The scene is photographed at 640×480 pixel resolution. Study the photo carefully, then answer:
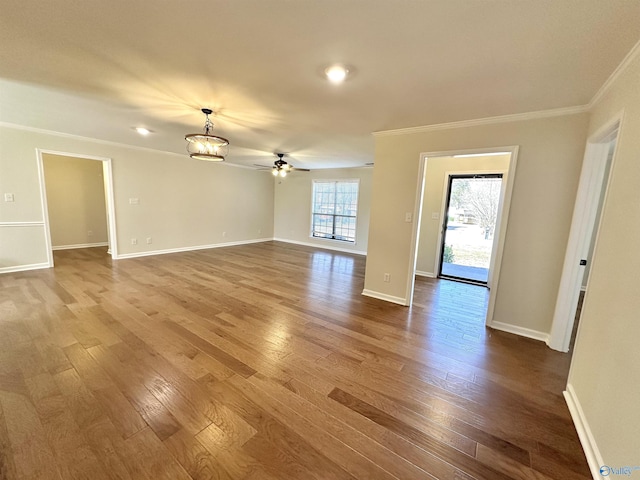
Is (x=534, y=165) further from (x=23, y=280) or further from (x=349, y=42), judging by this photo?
(x=23, y=280)

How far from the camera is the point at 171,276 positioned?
4512 millimetres

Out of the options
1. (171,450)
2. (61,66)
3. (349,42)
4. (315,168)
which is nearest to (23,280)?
(61,66)

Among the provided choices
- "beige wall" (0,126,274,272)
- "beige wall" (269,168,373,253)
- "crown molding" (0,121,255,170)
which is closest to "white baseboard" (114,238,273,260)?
"beige wall" (0,126,274,272)

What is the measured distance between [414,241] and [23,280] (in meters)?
6.01

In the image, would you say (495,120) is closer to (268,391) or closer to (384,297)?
(384,297)

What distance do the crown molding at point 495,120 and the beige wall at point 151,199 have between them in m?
5.19

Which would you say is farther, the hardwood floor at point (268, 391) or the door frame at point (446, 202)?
the door frame at point (446, 202)

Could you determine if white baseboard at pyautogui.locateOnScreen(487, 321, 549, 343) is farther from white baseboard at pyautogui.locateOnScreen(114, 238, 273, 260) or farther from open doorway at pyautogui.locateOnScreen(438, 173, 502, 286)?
white baseboard at pyautogui.locateOnScreen(114, 238, 273, 260)

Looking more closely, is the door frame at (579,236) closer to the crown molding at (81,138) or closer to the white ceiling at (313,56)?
the white ceiling at (313,56)

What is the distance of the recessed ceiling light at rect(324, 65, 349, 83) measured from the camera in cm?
194

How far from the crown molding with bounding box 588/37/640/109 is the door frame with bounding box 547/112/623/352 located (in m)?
0.31

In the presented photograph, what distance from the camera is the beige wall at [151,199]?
4.30 m

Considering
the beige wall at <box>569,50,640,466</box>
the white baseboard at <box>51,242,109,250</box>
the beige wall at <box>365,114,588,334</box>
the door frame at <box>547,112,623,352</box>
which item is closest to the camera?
the beige wall at <box>569,50,640,466</box>

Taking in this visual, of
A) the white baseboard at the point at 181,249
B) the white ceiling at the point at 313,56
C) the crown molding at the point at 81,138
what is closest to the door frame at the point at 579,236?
the white ceiling at the point at 313,56
